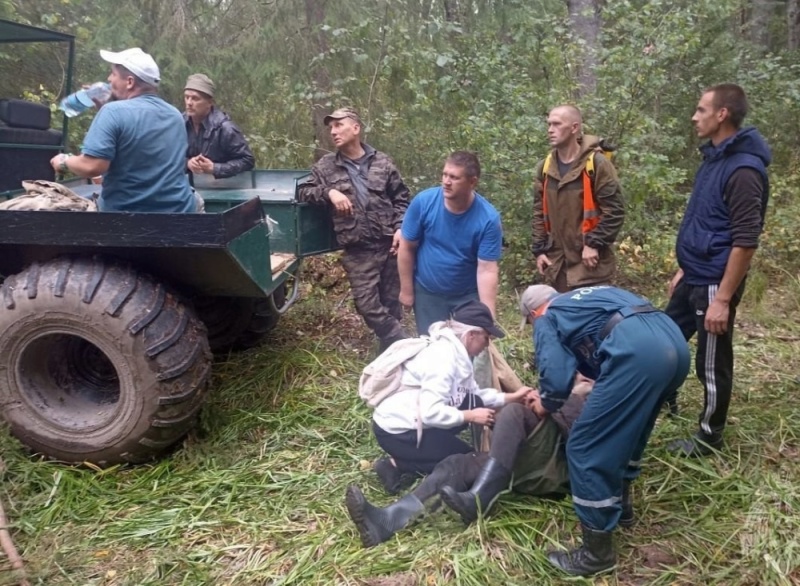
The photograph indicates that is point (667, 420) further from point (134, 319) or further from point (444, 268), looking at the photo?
point (134, 319)

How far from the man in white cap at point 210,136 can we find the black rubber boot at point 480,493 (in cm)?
308

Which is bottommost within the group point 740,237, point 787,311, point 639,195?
point 787,311

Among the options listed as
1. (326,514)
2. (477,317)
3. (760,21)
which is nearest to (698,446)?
(477,317)

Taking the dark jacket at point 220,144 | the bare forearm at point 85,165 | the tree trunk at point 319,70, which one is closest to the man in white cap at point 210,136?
the dark jacket at point 220,144

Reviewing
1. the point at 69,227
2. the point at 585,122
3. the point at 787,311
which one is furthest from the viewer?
the point at 585,122

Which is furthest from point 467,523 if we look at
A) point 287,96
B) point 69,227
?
point 287,96

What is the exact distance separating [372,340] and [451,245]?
1479 mm

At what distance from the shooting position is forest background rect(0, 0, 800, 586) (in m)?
2.89

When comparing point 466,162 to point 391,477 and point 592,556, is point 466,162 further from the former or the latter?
point 592,556

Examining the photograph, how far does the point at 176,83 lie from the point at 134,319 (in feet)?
17.5

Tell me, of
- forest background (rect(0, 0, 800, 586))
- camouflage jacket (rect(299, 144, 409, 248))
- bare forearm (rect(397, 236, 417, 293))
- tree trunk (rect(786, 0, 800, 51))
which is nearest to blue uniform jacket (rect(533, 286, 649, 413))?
forest background (rect(0, 0, 800, 586))

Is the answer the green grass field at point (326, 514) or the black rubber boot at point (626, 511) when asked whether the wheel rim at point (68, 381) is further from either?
the black rubber boot at point (626, 511)

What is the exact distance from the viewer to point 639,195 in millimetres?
6059

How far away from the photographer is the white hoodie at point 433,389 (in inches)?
123
